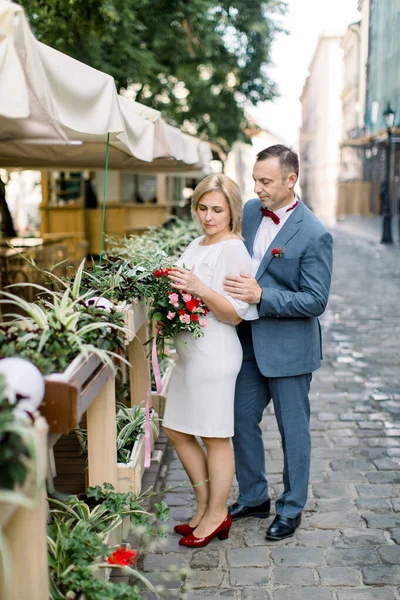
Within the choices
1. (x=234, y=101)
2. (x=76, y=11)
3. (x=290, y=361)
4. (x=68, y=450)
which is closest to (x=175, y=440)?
(x=290, y=361)

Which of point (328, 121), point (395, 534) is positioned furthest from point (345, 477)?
point (328, 121)

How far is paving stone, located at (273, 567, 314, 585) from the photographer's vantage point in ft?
10.7

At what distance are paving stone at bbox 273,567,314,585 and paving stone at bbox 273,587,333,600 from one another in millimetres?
51

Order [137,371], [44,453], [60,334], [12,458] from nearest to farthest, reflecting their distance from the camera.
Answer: [12,458]
[44,453]
[60,334]
[137,371]

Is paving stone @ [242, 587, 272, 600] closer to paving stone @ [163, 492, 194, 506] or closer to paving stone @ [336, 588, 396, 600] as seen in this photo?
paving stone @ [336, 588, 396, 600]

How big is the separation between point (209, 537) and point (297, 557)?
0.46 meters

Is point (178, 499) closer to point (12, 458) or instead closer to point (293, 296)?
point (293, 296)

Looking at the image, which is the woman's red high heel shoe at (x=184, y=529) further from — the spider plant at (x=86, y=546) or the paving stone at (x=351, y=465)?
the paving stone at (x=351, y=465)

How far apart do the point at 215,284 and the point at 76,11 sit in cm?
508

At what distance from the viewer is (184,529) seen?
376 centimetres

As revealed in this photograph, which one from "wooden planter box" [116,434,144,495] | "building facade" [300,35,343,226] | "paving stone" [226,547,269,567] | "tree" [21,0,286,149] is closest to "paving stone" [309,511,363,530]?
"paving stone" [226,547,269,567]

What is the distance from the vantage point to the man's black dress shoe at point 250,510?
155 inches

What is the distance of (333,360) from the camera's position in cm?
772

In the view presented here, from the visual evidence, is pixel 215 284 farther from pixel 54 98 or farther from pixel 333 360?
pixel 333 360
